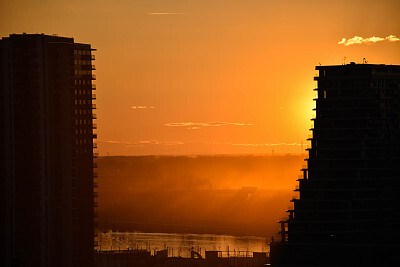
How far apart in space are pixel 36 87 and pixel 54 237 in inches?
511

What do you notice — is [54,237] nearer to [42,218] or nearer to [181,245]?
[42,218]

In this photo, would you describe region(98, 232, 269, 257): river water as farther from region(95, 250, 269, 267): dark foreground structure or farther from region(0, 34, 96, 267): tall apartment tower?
region(0, 34, 96, 267): tall apartment tower

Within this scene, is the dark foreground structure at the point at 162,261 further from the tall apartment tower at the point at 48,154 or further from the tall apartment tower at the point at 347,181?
the tall apartment tower at the point at 347,181

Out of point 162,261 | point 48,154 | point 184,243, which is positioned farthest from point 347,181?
point 184,243

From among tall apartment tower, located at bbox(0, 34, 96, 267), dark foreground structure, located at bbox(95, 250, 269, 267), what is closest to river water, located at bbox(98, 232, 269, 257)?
dark foreground structure, located at bbox(95, 250, 269, 267)

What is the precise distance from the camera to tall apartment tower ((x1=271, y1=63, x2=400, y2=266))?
299ft

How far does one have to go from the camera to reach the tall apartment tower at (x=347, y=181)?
91188mm

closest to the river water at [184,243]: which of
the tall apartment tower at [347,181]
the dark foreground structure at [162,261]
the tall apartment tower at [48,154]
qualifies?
the dark foreground structure at [162,261]

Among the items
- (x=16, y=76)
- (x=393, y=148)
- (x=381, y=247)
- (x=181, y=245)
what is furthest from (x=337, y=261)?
(x=181, y=245)

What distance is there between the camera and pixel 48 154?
9688cm

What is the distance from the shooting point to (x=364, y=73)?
92.8m

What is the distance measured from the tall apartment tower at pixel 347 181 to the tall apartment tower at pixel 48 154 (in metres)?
17.6

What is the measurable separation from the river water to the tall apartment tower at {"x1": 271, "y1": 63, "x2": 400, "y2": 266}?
57383mm

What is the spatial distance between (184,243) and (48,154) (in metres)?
84.1
